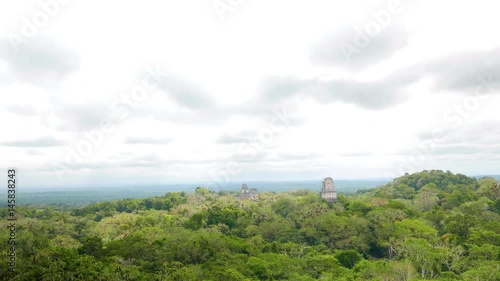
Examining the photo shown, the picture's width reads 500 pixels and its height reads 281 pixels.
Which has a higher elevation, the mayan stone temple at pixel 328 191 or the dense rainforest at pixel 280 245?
the mayan stone temple at pixel 328 191

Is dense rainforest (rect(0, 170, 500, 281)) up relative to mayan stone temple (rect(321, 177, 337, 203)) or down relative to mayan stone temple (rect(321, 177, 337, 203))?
down

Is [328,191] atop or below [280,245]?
atop

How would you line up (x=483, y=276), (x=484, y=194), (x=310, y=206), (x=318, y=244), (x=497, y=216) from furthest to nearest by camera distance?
(x=484, y=194) < (x=310, y=206) < (x=497, y=216) < (x=318, y=244) < (x=483, y=276)

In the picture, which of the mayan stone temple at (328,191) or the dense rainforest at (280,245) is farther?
the mayan stone temple at (328,191)

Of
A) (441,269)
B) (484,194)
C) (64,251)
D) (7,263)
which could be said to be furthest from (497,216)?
(7,263)

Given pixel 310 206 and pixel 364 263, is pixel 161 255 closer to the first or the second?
pixel 364 263

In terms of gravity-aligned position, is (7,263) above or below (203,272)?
above

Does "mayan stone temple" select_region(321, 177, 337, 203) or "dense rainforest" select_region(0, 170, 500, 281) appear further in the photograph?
"mayan stone temple" select_region(321, 177, 337, 203)

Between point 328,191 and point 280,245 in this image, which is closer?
point 280,245
